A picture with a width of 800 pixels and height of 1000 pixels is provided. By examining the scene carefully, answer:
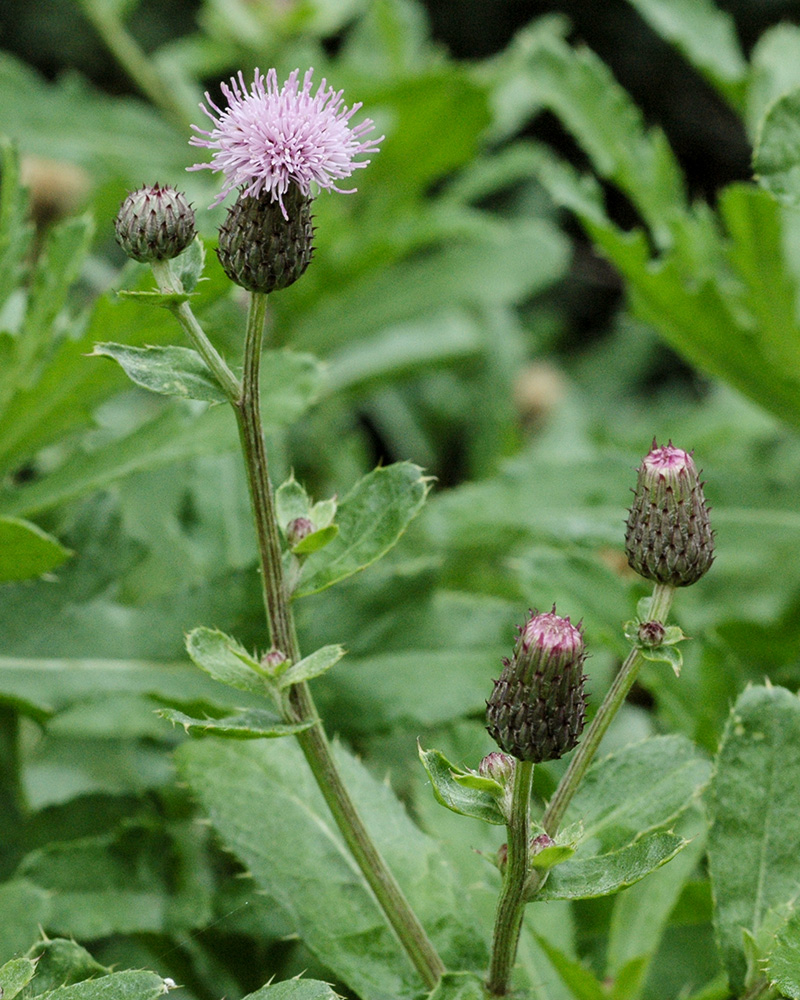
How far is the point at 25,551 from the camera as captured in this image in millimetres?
1629

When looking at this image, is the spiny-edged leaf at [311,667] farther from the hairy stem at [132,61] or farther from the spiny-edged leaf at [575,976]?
the hairy stem at [132,61]

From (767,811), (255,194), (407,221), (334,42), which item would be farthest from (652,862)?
(334,42)

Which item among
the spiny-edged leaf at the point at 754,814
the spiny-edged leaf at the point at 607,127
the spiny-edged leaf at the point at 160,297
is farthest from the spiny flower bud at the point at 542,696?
the spiny-edged leaf at the point at 607,127

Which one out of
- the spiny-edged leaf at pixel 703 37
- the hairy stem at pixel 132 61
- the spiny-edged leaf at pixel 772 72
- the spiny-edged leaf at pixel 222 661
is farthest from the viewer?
the hairy stem at pixel 132 61

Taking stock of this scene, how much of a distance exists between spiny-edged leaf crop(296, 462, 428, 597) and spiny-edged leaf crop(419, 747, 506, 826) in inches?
9.6

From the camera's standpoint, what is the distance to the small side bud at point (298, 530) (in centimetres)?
126

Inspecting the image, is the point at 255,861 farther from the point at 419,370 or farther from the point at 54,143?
the point at 54,143

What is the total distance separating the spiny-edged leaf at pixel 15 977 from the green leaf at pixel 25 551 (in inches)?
24.2

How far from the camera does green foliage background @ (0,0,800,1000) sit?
1.55 metres

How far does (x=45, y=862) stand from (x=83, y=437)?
0.82 m

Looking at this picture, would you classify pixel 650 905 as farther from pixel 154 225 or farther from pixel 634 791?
pixel 154 225

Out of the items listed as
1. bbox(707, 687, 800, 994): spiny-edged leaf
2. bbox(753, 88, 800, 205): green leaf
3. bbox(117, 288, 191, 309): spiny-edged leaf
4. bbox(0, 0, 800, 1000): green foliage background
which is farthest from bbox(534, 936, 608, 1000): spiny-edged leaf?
bbox(753, 88, 800, 205): green leaf

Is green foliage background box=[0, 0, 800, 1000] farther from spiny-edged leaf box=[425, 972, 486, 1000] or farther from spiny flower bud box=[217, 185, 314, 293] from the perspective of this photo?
spiny flower bud box=[217, 185, 314, 293]

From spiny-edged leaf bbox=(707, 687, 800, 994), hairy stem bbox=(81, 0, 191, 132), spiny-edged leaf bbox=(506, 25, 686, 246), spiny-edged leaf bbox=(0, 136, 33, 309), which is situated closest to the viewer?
spiny-edged leaf bbox=(707, 687, 800, 994)
